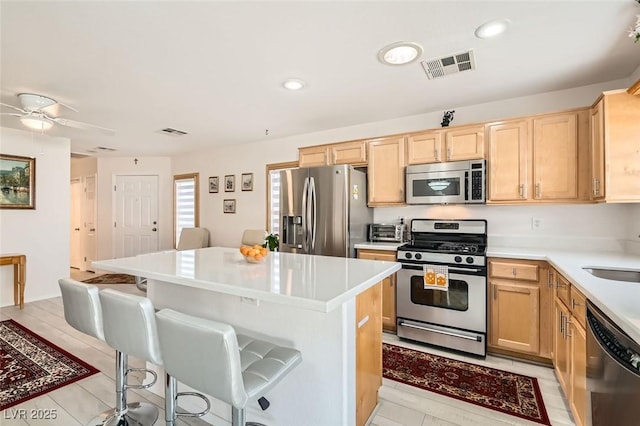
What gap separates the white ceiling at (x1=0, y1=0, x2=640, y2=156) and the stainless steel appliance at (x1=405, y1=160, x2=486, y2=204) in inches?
28.0

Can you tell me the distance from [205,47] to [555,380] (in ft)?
12.0

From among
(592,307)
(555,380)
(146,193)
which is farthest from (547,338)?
(146,193)

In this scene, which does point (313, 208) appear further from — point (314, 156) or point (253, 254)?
point (253, 254)

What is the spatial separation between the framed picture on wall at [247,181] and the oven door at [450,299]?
312 cm

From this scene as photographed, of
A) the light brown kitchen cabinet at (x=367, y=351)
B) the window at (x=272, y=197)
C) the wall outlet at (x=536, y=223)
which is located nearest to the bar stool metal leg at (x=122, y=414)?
the light brown kitchen cabinet at (x=367, y=351)

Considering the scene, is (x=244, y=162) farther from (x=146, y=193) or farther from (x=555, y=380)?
(x=555, y=380)

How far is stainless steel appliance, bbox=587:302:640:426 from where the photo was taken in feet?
3.50

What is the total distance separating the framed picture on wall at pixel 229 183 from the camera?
5.47m

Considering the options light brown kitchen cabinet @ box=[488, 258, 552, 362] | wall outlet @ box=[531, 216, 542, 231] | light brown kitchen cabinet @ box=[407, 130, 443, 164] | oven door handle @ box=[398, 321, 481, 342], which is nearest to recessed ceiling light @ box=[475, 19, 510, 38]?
light brown kitchen cabinet @ box=[407, 130, 443, 164]

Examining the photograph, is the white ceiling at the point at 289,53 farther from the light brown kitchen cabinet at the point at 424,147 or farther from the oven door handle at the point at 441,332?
the oven door handle at the point at 441,332

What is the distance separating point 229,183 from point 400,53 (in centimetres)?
401

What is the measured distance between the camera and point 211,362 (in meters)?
1.13

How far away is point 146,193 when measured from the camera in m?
6.36

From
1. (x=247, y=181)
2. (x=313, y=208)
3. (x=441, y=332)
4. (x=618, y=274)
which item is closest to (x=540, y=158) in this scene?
(x=618, y=274)
